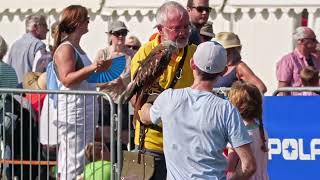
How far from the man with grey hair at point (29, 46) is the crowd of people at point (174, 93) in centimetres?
1

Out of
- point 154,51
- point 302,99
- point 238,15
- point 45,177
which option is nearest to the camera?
point 154,51

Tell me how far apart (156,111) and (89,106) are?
9.73 feet

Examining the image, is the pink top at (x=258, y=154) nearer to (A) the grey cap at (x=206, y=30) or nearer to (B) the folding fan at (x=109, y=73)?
(B) the folding fan at (x=109, y=73)

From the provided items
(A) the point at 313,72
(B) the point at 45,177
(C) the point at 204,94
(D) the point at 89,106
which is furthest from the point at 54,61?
(C) the point at 204,94

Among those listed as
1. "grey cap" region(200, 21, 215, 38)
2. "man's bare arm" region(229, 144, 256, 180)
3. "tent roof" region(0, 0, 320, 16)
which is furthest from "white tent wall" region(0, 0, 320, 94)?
"man's bare arm" region(229, 144, 256, 180)

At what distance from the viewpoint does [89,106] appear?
9.77 metres

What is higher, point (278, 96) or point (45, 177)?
point (278, 96)

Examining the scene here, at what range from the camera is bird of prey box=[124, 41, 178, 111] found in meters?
7.56

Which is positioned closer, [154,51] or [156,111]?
[156,111]

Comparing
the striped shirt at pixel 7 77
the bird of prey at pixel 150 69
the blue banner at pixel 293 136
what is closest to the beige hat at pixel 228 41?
the blue banner at pixel 293 136

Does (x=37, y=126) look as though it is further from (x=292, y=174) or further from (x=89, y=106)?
(x=292, y=174)

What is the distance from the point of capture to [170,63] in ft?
26.4

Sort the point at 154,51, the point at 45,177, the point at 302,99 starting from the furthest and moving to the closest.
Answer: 1. the point at 45,177
2. the point at 302,99
3. the point at 154,51

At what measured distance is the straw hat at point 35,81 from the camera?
1204cm
